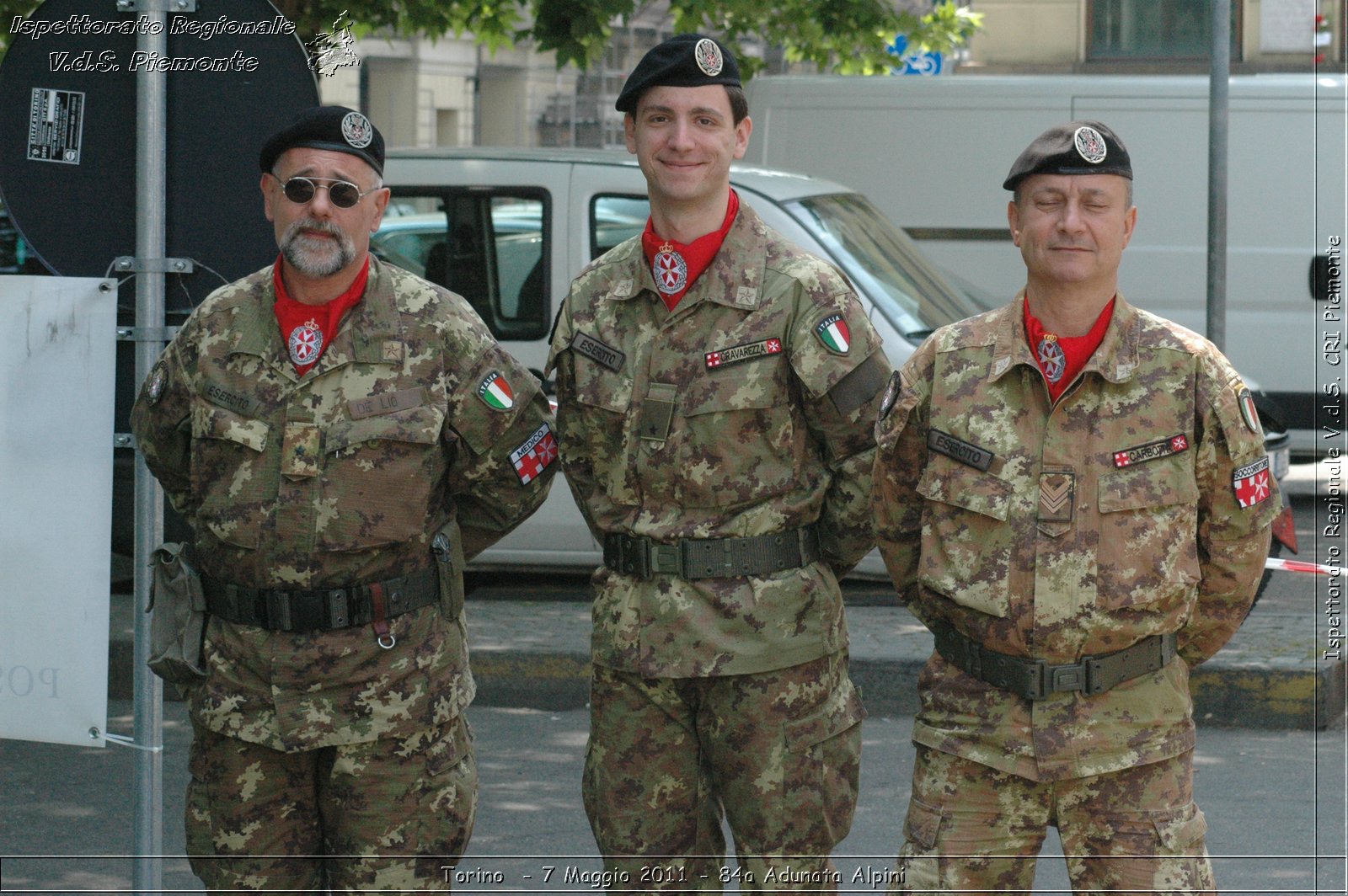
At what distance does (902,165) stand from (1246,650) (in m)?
5.77

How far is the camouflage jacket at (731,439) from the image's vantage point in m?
3.77

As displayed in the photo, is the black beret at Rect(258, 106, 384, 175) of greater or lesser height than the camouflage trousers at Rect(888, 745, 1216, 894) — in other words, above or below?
above

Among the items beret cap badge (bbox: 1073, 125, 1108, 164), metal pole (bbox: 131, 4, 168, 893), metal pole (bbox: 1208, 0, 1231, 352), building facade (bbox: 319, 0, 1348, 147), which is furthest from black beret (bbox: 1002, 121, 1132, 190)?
building facade (bbox: 319, 0, 1348, 147)

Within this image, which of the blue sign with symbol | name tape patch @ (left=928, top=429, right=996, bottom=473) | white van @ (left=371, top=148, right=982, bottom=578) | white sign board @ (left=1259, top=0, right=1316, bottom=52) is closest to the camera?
name tape patch @ (left=928, top=429, right=996, bottom=473)

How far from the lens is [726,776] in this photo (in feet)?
12.5

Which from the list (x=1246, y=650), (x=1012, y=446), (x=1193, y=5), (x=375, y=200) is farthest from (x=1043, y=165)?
(x=1193, y=5)

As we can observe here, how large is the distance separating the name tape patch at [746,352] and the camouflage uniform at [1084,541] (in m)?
0.40

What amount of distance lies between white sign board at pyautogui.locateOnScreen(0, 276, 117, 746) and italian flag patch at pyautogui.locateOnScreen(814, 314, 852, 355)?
161 centimetres

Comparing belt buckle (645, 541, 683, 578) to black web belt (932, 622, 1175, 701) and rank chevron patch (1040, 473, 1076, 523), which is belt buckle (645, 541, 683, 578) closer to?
black web belt (932, 622, 1175, 701)

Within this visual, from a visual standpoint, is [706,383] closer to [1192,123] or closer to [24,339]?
[24,339]

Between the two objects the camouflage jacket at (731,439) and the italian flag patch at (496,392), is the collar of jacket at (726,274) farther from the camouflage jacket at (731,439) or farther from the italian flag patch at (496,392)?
the italian flag patch at (496,392)

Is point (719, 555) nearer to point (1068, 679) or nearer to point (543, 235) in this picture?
point (1068, 679)

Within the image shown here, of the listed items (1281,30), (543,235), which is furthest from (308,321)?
(1281,30)

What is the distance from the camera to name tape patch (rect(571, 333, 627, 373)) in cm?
386
